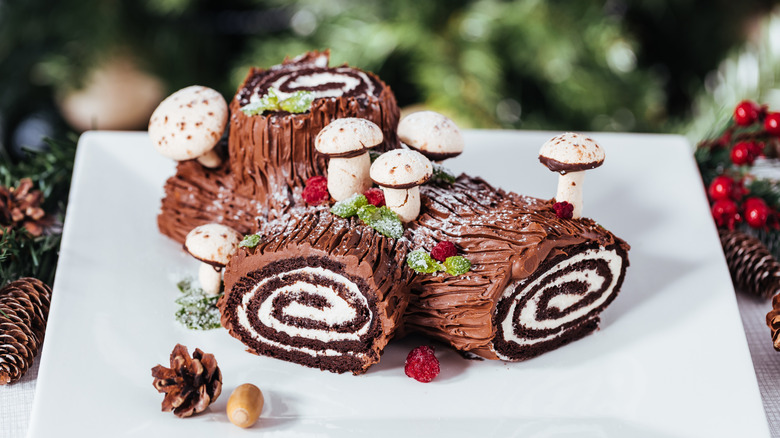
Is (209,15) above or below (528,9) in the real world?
above

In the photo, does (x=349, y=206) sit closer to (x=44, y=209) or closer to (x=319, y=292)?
(x=319, y=292)

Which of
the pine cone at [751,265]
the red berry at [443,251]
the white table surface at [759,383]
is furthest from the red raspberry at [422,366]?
the pine cone at [751,265]

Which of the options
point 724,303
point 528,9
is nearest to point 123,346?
point 724,303

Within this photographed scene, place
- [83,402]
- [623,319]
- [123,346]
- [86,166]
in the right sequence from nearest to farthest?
[83,402] < [123,346] < [623,319] < [86,166]

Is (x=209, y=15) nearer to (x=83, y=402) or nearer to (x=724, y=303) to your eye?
(x=83, y=402)

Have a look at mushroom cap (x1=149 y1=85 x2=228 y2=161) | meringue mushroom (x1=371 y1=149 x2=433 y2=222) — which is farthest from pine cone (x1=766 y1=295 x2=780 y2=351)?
mushroom cap (x1=149 y1=85 x2=228 y2=161)

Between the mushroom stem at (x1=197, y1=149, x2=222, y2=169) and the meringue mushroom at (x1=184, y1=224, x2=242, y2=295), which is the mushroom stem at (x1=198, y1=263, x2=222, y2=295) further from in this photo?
the mushroom stem at (x1=197, y1=149, x2=222, y2=169)
